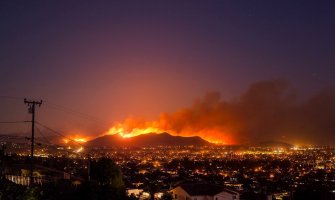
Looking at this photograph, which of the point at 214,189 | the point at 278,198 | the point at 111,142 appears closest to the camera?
the point at 214,189

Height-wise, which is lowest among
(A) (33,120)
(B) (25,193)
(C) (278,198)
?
(C) (278,198)

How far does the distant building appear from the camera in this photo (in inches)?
1478

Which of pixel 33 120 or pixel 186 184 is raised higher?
pixel 33 120

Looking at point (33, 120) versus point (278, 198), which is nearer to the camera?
point (33, 120)

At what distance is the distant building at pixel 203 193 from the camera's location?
123 ft

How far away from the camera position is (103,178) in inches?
1539

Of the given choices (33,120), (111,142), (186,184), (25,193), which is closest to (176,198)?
(186,184)

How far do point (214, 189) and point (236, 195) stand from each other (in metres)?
2.25

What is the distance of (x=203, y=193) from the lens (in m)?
37.7

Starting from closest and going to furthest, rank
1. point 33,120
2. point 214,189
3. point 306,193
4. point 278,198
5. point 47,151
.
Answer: point 33,120, point 214,189, point 306,193, point 278,198, point 47,151

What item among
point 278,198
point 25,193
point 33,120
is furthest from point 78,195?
point 278,198

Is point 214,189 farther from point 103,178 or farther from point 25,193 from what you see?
point 25,193

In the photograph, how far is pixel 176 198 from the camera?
1539 inches

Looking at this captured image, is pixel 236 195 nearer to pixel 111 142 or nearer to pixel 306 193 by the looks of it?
pixel 306 193
